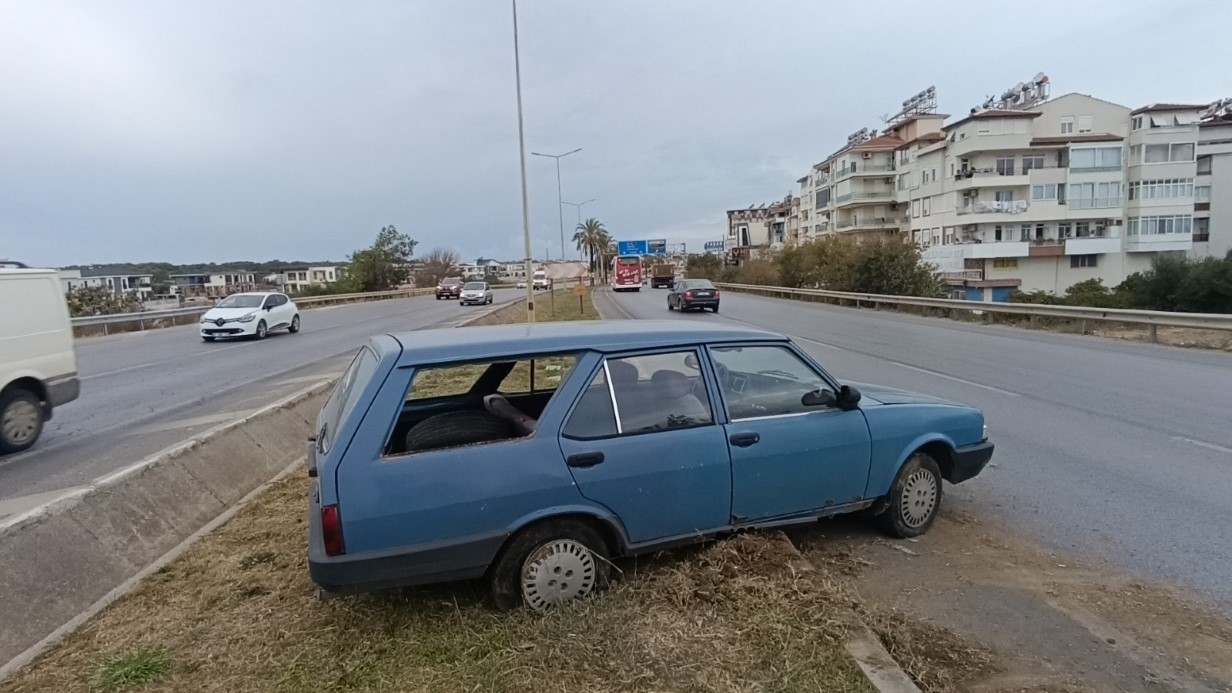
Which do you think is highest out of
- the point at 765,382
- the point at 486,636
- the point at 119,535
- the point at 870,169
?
the point at 870,169

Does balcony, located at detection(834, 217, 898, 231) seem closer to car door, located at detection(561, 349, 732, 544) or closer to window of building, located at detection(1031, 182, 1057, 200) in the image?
window of building, located at detection(1031, 182, 1057, 200)

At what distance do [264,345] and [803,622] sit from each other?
2049 centimetres

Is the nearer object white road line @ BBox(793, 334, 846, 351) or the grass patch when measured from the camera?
the grass patch

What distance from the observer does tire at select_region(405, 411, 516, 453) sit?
368 cm

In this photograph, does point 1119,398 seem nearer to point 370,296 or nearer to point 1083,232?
point 370,296

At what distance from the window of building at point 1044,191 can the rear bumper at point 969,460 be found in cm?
6263

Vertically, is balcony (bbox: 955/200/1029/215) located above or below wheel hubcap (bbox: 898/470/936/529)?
above

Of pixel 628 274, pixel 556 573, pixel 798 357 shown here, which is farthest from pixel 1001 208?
pixel 556 573

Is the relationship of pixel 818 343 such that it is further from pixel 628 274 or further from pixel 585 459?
pixel 628 274

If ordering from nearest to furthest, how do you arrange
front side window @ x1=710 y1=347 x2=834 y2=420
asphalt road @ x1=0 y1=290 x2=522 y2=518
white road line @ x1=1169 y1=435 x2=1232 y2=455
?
front side window @ x1=710 y1=347 x2=834 y2=420 → white road line @ x1=1169 y1=435 x2=1232 y2=455 → asphalt road @ x1=0 y1=290 x2=522 y2=518

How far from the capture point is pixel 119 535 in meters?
4.67

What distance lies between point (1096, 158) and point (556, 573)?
67782 mm

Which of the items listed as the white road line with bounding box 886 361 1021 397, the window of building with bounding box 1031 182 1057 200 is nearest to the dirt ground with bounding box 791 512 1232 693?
the white road line with bounding box 886 361 1021 397

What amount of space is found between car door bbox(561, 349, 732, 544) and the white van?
23.6 feet
